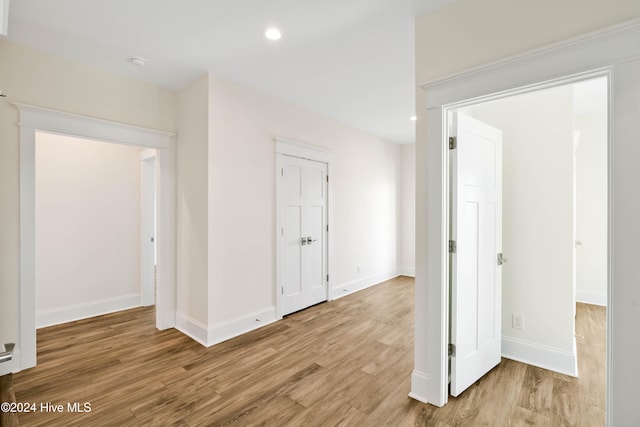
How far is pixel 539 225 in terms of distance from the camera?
2.69m

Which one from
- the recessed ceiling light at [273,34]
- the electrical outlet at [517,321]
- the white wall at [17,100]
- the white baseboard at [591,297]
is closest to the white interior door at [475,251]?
the electrical outlet at [517,321]

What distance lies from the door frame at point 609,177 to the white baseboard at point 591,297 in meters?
3.89

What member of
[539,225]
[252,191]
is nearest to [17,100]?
[252,191]

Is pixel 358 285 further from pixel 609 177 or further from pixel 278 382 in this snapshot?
pixel 609 177

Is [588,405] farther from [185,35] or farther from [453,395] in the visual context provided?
[185,35]

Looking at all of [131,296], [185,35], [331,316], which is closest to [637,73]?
[185,35]

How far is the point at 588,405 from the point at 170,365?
3.27m

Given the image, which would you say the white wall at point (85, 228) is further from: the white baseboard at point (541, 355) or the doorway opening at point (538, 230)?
the white baseboard at point (541, 355)

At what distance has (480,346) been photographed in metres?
2.41

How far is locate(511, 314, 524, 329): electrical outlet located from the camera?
9.01 ft

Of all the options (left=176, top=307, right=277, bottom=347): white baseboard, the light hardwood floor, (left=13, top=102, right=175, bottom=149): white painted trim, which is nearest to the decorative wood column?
the light hardwood floor

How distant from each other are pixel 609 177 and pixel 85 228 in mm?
5139

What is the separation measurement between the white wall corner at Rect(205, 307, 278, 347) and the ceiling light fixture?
8.74 feet

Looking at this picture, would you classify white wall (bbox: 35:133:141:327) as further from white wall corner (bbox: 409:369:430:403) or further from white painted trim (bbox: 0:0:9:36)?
white wall corner (bbox: 409:369:430:403)
